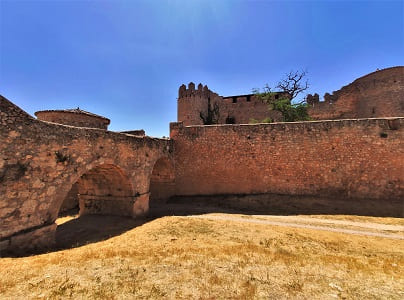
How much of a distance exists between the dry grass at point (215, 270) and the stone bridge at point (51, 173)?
60.9 inches

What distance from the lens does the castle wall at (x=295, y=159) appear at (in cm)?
1425

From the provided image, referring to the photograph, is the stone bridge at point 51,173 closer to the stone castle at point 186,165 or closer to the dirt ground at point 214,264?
the stone castle at point 186,165

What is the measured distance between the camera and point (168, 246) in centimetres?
774

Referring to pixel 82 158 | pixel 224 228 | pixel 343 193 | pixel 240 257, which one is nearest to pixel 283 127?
pixel 343 193

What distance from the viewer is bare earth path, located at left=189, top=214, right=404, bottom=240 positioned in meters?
10.0

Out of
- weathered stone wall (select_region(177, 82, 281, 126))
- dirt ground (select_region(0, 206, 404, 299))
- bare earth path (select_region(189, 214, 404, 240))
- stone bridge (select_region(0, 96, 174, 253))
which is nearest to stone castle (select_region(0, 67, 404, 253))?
stone bridge (select_region(0, 96, 174, 253))

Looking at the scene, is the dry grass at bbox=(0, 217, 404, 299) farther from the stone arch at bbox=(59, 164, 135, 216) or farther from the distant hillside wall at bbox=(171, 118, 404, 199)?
the distant hillside wall at bbox=(171, 118, 404, 199)

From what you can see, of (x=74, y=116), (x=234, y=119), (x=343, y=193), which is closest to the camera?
(x=343, y=193)

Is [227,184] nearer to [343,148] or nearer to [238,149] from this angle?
[238,149]

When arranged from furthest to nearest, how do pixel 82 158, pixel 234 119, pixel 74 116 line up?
pixel 234 119
pixel 74 116
pixel 82 158

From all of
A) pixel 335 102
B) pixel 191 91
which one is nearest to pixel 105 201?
pixel 191 91

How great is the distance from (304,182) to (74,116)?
774 inches

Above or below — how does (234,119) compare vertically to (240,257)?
above

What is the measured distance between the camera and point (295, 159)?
15.9 m
